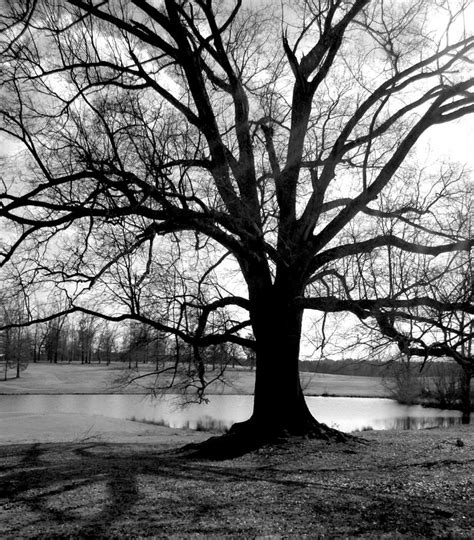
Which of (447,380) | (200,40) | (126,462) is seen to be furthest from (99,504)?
(447,380)

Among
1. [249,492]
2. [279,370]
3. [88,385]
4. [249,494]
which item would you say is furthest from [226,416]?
[88,385]

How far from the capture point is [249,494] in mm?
6758

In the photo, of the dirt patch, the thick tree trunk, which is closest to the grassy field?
the thick tree trunk

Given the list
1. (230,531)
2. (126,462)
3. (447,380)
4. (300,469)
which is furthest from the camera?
(447,380)

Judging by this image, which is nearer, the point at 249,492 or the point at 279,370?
the point at 249,492

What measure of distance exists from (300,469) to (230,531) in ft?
12.0

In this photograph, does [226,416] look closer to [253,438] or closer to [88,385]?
[253,438]

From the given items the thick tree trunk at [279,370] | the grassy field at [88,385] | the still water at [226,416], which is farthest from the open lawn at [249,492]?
the grassy field at [88,385]

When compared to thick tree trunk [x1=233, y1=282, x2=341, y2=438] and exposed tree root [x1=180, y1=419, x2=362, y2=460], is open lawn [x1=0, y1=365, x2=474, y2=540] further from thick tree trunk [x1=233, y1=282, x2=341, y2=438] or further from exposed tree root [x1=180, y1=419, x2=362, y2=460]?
thick tree trunk [x1=233, y1=282, x2=341, y2=438]

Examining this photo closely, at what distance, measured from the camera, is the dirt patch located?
538cm

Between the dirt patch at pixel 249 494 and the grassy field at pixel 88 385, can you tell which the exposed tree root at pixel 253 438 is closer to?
the dirt patch at pixel 249 494

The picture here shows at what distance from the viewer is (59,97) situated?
10.7 m

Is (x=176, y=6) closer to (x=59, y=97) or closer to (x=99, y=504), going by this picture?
(x=59, y=97)

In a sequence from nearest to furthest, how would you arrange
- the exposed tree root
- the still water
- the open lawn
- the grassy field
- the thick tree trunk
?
the open lawn, the exposed tree root, the thick tree trunk, the still water, the grassy field
